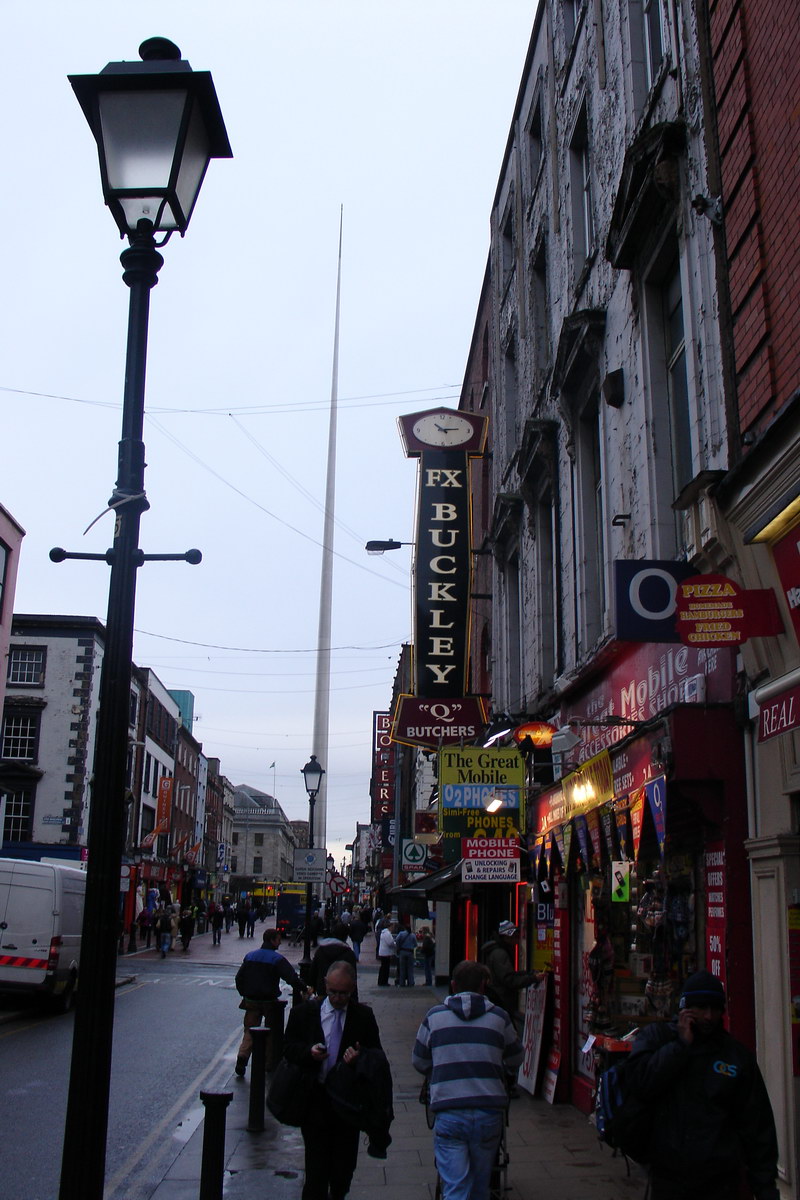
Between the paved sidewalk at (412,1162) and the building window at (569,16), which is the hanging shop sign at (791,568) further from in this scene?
the building window at (569,16)

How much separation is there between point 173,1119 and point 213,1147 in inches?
205

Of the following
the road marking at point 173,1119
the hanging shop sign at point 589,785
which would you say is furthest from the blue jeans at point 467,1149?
the hanging shop sign at point 589,785

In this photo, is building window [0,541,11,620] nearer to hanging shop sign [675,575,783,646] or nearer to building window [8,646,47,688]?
building window [8,646,47,688]

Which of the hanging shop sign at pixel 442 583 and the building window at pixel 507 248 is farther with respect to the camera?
the building window at pixel 507 248

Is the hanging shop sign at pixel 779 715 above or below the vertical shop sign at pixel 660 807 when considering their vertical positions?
above

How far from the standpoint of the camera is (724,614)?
7.29m

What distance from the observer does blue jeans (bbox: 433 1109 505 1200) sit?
6.18 m

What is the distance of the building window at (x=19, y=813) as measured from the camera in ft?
137

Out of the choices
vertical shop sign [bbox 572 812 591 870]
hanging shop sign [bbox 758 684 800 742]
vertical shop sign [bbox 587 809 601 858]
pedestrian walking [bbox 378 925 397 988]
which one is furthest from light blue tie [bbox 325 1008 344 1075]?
pedestrian walking [bbox 378 925 397 988]

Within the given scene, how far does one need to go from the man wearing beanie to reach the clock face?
16540mm

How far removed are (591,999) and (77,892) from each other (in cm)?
1352

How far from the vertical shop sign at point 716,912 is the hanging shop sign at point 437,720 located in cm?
1160

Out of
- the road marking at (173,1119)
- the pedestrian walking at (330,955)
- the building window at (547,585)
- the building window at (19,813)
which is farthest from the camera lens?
the building window at (19,813)

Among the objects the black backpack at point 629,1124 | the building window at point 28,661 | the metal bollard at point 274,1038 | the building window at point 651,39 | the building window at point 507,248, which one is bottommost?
the metal bollard at point 274,1038
